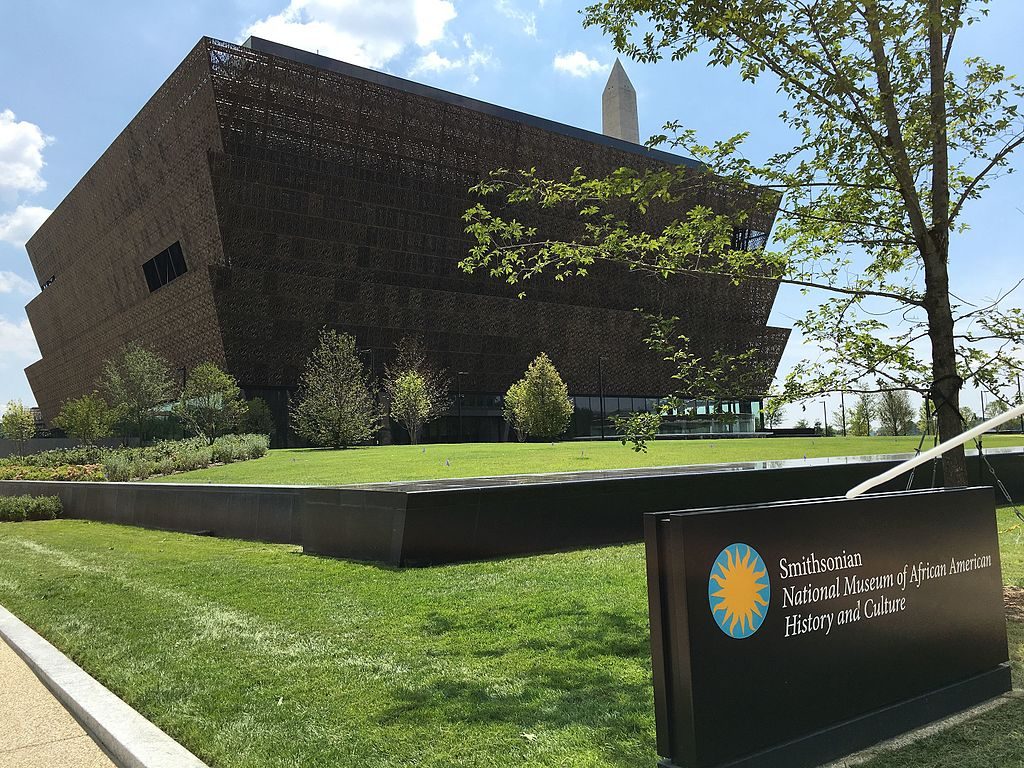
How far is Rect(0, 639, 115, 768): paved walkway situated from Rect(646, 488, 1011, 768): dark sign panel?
355 cm

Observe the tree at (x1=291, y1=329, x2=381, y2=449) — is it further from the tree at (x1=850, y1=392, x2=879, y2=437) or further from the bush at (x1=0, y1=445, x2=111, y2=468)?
the tree at (x1=850, y1=392, x2=879, y2=437)

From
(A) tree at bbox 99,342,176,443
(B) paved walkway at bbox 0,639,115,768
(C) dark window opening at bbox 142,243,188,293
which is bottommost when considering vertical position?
(B) paved walkway at bbox 0,639,115,768

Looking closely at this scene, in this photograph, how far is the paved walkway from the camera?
4.62 meters

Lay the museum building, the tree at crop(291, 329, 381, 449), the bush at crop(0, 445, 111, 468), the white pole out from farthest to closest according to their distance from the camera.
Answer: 1. the museum building
2. the tree at crop(291, 329, 381, 449)
3. the bush at crop(0, 445, 111, 468)
4. the white pole

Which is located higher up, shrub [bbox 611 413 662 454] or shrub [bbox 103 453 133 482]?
shrub [bbox 611 413 662 454]

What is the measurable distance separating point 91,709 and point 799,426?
3017 inches

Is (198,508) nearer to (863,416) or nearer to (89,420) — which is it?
(89,420)

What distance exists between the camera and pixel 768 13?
7.14 m

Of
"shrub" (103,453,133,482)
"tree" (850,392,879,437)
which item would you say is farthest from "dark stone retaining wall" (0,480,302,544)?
"tree" (850,392,879,437)

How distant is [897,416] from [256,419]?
203 ft

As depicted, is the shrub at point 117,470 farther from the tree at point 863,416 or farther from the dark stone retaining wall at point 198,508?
the tree at point 863,416

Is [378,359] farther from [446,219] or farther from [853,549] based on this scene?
[853,549]

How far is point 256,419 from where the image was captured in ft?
175

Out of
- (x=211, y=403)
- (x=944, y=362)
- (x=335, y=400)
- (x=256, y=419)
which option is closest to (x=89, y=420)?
(x=211, y=403)
